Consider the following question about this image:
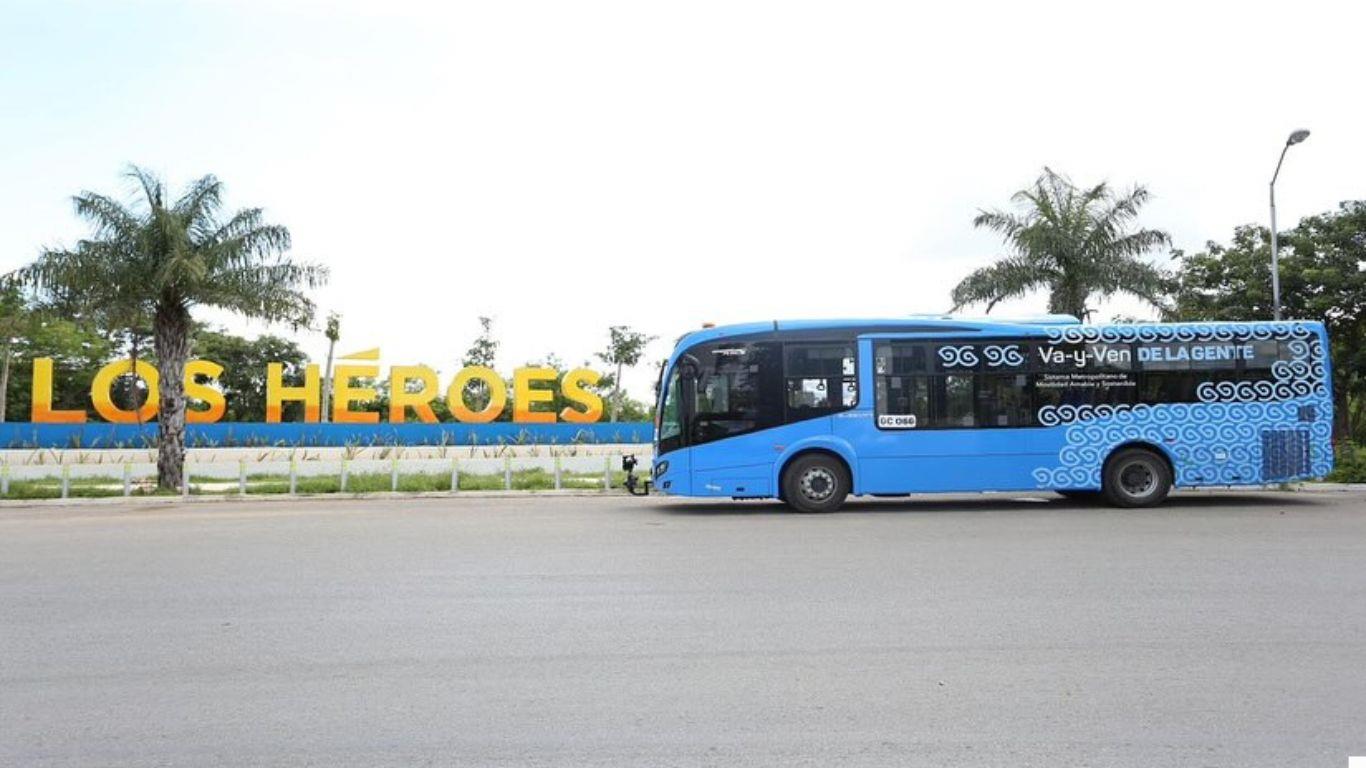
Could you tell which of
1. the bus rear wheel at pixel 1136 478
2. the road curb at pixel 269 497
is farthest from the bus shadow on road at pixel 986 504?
the road curb at pixel 269 497

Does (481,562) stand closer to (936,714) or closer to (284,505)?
(936,714)

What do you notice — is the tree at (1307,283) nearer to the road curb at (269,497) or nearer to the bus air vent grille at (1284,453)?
the bus air vent grille at (1284,453)

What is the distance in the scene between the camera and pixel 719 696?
220 inches

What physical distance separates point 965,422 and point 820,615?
906 cm

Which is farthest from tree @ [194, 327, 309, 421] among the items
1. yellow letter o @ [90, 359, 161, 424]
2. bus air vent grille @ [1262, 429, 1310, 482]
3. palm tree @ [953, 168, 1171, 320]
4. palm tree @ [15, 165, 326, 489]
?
bus air vent grille @ [1262, 429, 1310, 482]

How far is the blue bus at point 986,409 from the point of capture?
621 inches

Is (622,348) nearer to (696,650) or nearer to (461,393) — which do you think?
(461,393)

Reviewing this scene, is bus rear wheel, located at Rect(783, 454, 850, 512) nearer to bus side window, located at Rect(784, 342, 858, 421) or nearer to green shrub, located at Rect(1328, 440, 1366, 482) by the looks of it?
bus side window, located at Rect(784, 342, 858, 421)

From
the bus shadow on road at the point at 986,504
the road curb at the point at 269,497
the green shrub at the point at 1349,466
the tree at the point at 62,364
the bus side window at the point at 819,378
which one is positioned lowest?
the bus shadow on road at the point at 986,504

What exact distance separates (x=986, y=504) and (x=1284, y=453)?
4.66 m

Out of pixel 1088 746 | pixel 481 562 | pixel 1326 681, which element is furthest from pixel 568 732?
pixel 481 562

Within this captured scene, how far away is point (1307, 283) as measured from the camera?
27828mm

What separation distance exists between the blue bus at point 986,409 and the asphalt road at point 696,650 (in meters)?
3.18

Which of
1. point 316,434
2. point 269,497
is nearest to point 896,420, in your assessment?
point 269,497
